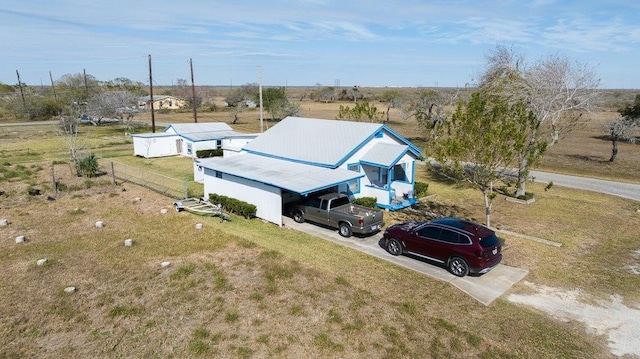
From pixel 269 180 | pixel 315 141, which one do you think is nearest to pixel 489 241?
pixel 269 180

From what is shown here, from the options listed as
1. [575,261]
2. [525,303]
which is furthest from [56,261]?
[575,261]

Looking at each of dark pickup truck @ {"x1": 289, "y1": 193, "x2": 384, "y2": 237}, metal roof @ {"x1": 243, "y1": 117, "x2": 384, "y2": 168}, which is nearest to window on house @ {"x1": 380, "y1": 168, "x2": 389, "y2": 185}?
metal roof @ {"x1": 243, "y1": 117, "x2": 384, "y2": 168}

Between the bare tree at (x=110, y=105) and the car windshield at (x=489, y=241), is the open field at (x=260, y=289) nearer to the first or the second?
the car windshield at (x=489, y=241)

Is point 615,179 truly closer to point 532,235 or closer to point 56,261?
point 532,235

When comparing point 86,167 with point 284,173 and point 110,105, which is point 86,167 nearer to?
point 284,173

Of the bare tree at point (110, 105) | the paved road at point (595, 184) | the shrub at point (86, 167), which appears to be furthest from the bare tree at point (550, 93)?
the bare tree at point (110, 105)

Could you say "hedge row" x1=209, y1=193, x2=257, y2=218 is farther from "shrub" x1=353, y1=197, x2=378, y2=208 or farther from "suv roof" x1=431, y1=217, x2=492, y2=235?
"suv roof" x1=431, y1=217, x2=492, y2=235

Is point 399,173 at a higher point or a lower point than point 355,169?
lower
